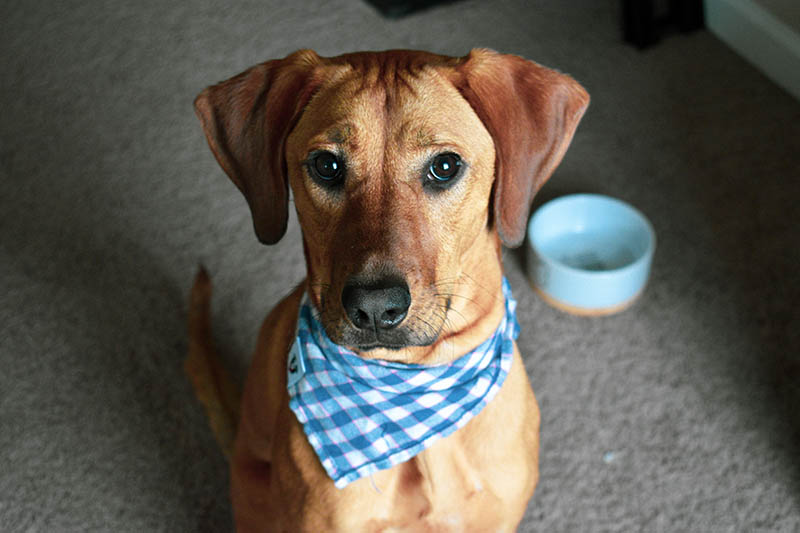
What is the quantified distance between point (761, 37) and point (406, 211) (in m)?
2.37

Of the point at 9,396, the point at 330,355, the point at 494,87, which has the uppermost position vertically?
the point at 494,87

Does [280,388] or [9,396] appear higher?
[280,388]

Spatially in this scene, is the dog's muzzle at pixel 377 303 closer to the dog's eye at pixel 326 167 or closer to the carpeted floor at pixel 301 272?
the dog's eye at pixel 326 167

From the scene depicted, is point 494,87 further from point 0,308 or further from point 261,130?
point 0,308

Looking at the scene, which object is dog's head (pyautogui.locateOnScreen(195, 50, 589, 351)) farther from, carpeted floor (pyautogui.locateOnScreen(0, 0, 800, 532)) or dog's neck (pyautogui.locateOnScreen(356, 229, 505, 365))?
carpeted floor (pyautogui.locateOnScreen(0, 0, 800, 532))

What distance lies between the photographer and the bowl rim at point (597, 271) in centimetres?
230

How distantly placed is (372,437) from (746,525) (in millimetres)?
1105

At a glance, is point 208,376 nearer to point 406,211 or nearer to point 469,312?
point 469,312

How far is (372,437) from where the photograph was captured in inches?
57.4

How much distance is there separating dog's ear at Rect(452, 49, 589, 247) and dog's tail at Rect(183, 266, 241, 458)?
92 centimetres

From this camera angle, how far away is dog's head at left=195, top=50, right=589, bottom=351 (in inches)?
49.1

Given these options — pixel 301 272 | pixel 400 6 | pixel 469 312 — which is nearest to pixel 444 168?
pixel 469 312

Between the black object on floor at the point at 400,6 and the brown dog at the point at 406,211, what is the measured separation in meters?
2.22

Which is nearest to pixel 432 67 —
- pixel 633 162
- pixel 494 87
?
pixel 494 87
